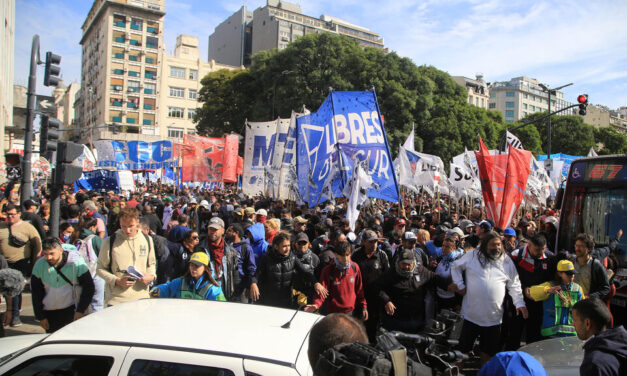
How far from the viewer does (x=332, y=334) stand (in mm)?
1790

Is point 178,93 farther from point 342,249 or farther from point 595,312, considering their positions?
point 595,312

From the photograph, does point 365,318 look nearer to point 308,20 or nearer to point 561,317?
point 561,317

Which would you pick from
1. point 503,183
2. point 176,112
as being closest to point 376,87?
point 503,183

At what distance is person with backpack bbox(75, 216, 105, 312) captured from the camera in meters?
4.73

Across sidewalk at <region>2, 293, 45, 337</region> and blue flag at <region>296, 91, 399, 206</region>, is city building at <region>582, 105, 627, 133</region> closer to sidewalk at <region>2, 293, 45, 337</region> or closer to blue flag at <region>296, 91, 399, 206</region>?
blue flag at <region>296, 91, 399, 206</region>

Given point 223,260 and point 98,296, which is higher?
point 223,260

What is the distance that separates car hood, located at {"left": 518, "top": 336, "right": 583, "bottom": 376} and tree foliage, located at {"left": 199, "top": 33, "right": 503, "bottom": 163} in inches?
994

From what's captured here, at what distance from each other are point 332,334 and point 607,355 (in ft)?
6.18

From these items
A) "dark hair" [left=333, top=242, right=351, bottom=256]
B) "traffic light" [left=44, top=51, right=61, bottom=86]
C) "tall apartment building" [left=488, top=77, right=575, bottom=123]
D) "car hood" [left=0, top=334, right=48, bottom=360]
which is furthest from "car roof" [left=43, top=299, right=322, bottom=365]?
"tall apartment building" [left=488, top=77, right=575, bottom=123]

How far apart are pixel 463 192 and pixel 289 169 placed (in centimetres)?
750

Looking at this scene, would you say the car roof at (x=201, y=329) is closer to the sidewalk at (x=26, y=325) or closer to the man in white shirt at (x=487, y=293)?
the man in white shirt at (x=487, y=293)

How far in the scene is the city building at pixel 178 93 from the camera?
6234cm

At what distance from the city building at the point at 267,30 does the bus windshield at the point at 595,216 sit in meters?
70.3

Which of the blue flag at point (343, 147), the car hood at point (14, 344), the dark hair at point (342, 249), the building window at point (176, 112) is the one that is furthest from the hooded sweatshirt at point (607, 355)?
the building window at point (176, 112)
